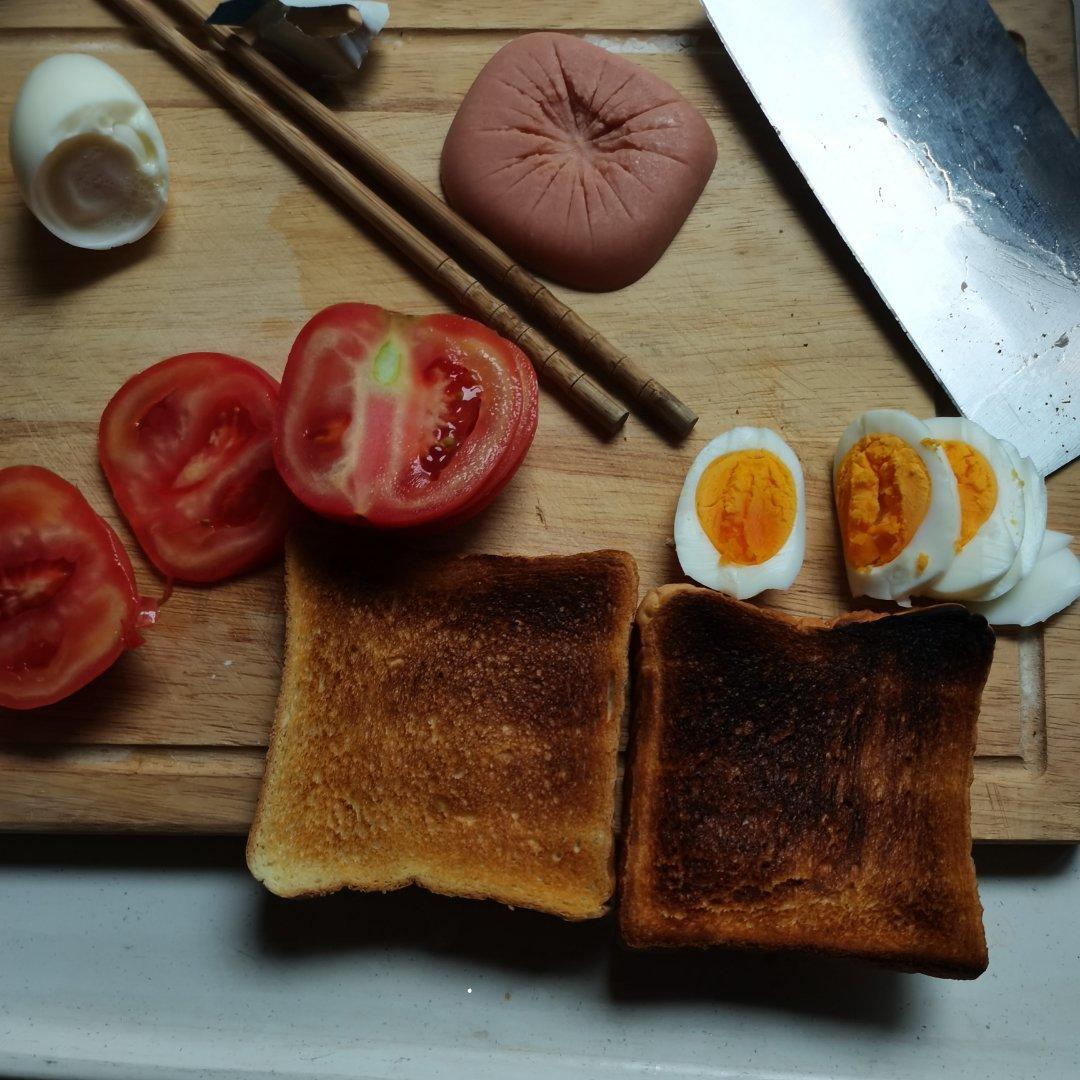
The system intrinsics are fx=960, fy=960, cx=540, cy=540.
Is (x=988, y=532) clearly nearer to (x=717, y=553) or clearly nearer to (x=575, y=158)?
(x=717, y=553)

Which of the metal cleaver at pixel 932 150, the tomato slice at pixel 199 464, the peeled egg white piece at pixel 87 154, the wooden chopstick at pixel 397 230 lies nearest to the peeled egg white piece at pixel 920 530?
the metal cleaver at pixel 932 150

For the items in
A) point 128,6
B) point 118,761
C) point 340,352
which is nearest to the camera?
point 340,352

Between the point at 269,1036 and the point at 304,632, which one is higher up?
the point at 304,632

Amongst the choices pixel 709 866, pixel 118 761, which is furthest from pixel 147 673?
pixel 709 866

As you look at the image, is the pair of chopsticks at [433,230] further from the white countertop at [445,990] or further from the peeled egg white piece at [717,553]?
the white countertop at [445,990]

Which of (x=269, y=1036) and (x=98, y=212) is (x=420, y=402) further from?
(x=269, y=1036)

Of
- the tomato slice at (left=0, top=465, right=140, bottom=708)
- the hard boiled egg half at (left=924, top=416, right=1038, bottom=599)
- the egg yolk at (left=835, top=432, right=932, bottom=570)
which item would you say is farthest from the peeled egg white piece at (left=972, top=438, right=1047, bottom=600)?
the tomato slice at (left=0, top=465, right=140, bottom=708)
